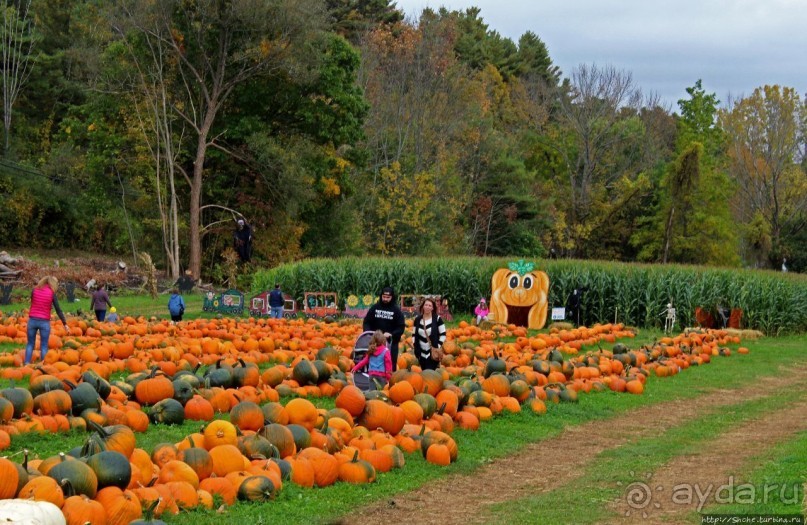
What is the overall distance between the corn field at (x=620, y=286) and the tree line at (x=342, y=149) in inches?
565

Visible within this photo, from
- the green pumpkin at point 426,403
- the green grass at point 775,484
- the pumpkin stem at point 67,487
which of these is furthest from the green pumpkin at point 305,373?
the pumpkin stem at point 67,487

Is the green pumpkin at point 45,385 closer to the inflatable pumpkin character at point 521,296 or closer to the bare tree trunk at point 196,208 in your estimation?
the inflatable pumpkin character at point 521,296

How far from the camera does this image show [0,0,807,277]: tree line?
Answer: 47375 mm

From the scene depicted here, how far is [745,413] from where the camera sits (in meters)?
15.0

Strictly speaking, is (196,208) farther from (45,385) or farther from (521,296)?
(45,385)

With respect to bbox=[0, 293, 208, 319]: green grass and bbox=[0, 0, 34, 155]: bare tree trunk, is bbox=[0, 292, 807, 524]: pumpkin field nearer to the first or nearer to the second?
bbox=[0, 293, 208, 319]: green grass

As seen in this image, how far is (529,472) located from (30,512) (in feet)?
19.1

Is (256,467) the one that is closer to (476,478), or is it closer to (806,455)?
(476,478)

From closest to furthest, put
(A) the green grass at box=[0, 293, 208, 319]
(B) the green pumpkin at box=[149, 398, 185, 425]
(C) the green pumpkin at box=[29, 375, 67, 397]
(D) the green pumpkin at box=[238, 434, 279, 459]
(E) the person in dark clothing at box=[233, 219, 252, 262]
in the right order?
1. (D) the green pumpkin at box=[238, 434, 279, 459]
2. (C) the green pumpkin at box=[29, 375, 67, 397]
3. (B) the green pumpkin at box=[149, 398, 185, 425]
4. (A) the green grass at box=[0, 293, 208, 319]
5. (E) the person in dark clothing at box=[233, 219, 252, 262]

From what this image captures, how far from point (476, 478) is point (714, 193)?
172 ft

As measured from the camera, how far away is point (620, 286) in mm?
30188

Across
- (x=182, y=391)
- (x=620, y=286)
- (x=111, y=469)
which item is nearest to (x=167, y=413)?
(x=182, y=391)

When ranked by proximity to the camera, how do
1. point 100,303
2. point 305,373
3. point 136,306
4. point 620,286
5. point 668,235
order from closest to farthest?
1. point 305,373
2. point 100,303
3. point 620,286
4. point 136,306
5. point 668,235

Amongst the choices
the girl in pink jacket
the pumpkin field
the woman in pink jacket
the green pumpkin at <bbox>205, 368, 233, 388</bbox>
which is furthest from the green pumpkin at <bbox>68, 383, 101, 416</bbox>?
the girl in pink jacket
